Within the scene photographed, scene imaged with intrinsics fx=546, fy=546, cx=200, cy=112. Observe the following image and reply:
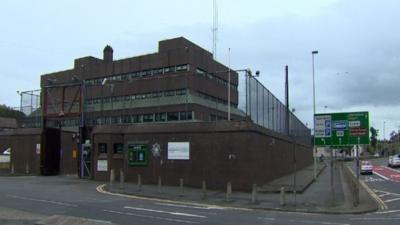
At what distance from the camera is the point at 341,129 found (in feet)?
90.4

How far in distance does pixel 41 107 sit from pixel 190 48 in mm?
52950

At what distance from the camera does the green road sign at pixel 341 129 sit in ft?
90.0

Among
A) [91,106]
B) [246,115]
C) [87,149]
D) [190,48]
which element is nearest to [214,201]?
[246,115]

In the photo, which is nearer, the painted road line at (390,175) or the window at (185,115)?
the window at (185,115)

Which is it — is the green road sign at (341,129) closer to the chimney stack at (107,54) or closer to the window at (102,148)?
the window at (102,148)

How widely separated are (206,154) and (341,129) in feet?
25.9

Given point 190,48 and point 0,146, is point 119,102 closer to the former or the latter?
point 0,146

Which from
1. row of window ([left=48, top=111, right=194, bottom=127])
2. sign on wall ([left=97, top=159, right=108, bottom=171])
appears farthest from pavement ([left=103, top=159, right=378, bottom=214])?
row of window ([left=48, top=111, right=194, bottom=127])

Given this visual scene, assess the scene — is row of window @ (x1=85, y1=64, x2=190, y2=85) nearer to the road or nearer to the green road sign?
the green road sign

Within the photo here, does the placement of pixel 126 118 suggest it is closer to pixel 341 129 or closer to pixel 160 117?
pixel 160 117

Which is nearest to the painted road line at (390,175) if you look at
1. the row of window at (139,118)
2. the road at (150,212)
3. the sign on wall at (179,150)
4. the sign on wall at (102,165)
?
the row of window at (139,118)

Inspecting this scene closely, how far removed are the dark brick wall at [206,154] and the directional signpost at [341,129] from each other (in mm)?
4183

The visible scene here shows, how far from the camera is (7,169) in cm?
4672

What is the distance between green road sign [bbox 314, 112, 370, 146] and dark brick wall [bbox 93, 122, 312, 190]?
419cm
